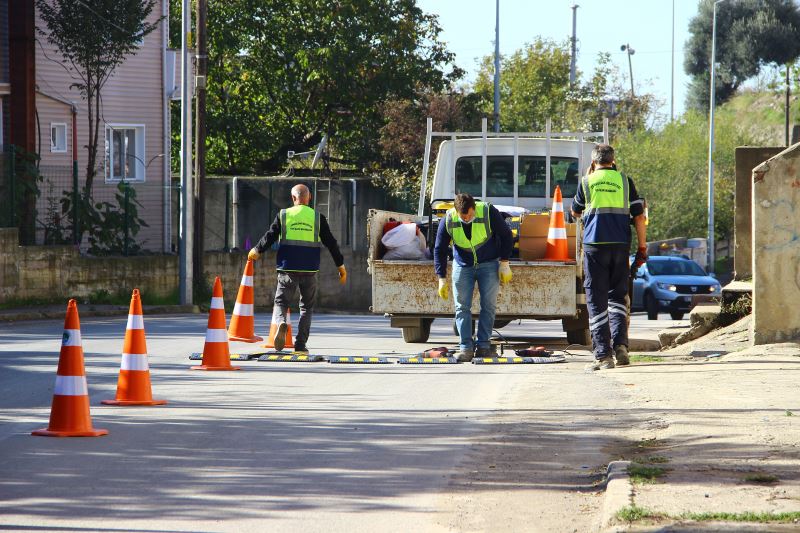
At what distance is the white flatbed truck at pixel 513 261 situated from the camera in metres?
15.3

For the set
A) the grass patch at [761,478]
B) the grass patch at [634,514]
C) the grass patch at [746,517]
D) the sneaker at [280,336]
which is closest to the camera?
the grass patch at [746,517]

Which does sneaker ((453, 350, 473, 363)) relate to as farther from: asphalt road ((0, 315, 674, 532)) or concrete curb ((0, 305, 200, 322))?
concrete curb ((0, 305, 200, 322))

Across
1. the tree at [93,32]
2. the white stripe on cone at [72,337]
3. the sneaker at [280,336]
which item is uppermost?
the tree at [93,32]

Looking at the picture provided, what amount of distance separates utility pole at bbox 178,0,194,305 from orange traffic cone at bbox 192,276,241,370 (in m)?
13.5

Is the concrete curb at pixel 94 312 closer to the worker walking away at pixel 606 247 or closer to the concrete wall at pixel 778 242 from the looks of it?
the worker walking away at pixel 606 247

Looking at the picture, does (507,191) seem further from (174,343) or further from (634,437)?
(634,437)

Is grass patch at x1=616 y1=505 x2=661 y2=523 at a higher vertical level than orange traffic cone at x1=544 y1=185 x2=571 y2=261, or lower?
lower

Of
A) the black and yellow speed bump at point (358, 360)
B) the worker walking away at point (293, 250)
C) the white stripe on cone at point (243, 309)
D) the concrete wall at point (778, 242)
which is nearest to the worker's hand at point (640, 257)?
the concrete wall at point (778, 242)

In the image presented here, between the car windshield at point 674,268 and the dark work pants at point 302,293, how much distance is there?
17989 millimetres

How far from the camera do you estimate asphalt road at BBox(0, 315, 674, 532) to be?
21.3 feet

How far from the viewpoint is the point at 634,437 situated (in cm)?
855

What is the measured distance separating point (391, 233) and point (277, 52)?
24131 mm

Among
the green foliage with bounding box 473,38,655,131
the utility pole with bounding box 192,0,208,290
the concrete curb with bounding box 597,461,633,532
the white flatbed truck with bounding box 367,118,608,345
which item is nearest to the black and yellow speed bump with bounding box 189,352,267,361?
the white flatbed truck with bounding box 367,118,608,345

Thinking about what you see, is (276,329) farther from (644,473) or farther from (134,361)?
(644,473)
